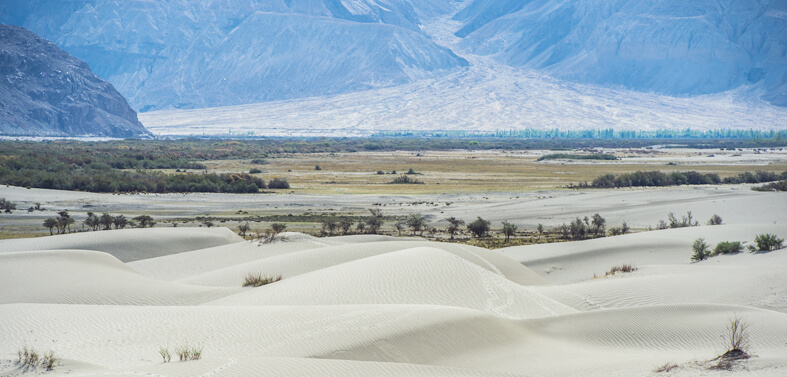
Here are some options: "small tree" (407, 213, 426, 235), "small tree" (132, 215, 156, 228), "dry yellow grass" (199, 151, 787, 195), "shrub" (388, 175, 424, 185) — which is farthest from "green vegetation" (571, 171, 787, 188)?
"small tree" (132, 215, 156, 228)

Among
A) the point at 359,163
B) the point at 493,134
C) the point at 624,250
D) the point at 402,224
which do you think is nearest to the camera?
the point at 624,250

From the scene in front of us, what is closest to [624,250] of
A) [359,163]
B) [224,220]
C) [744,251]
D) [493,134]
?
[744,251]

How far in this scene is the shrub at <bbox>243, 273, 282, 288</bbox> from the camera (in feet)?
58.0

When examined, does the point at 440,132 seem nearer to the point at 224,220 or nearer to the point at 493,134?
the point at 493,134

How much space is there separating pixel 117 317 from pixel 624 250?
17.0 meters

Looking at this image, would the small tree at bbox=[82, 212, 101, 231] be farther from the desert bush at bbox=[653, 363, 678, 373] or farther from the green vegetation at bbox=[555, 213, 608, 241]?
the desert bush at bbox=[653, 363, 678, 373]

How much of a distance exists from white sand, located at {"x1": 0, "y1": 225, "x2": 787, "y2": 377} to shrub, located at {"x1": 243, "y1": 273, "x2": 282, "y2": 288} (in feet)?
1.65

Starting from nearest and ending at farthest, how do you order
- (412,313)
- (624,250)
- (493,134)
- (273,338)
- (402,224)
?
(273,338), (412,313), (624,250), (402,224), (493,134)

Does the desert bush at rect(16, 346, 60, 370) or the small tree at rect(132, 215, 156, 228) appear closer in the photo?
the desert bush at rect(16, 346, 60, 370)

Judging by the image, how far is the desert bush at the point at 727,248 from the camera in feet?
70.8

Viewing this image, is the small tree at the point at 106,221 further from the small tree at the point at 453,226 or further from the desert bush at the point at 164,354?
the desert bush at the point at 164,354

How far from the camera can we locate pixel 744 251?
70.4 feet

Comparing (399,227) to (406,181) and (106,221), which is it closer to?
(106,221)

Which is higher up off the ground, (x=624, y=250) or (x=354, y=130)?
(x=354, y=130)
